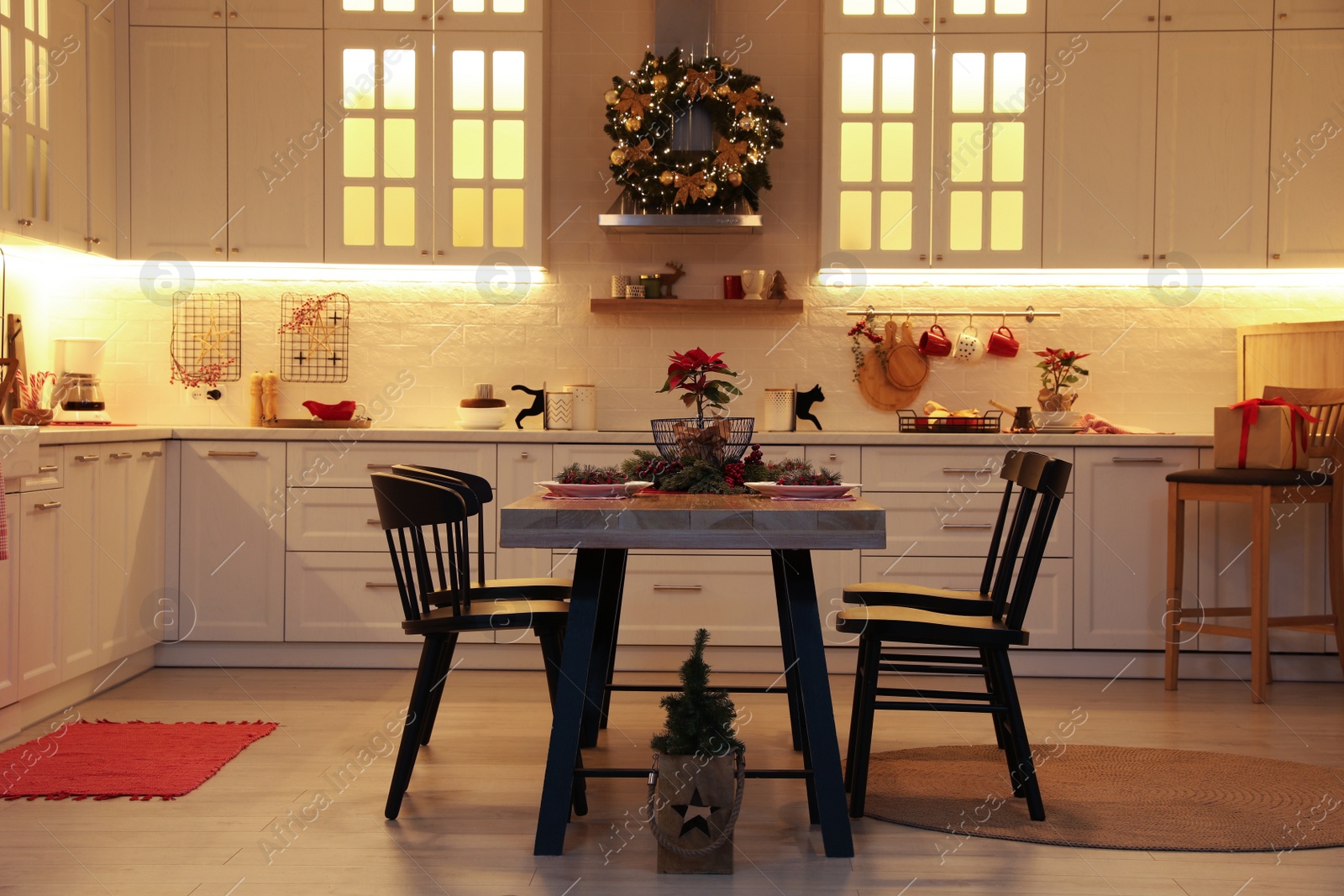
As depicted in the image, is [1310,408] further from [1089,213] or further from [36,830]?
[36,830]

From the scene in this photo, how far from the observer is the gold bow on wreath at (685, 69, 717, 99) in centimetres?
448

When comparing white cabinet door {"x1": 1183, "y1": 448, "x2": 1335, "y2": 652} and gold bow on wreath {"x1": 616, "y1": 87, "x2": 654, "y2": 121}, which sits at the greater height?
gold bow on wreath {"x1": 616, "y1": 87, "x2": 654, "y2": 121}

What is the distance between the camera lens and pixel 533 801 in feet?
9.29

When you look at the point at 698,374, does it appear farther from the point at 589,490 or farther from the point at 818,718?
the point at 818,718

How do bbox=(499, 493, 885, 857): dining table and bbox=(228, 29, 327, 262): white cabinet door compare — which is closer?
bbox=(499, 493, 885, 857): dining table

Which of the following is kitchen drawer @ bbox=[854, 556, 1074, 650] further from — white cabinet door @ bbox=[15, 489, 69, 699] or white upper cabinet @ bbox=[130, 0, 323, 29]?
white upper cabinet @ bbox=[130, 0, 323, 29]

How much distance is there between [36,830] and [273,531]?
1820 mm

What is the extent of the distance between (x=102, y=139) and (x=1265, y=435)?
442 cm

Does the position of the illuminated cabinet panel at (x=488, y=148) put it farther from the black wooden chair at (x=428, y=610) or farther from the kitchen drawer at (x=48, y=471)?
the black wooden chair at (x=428, y=610)

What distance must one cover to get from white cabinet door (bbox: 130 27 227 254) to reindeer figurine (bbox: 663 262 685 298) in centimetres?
177

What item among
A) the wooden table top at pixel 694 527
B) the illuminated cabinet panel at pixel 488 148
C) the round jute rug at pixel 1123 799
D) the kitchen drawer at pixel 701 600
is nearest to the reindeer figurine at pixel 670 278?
the illuminated cabinet panel at pixel 488 148

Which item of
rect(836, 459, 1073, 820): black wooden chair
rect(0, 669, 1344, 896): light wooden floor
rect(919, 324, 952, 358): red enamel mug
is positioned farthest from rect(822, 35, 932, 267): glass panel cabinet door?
rect(836, 459, 1073, 820): black wooden chair

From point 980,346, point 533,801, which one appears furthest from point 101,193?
point 980,346

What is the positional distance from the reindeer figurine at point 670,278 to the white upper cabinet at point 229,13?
5.51 feet
